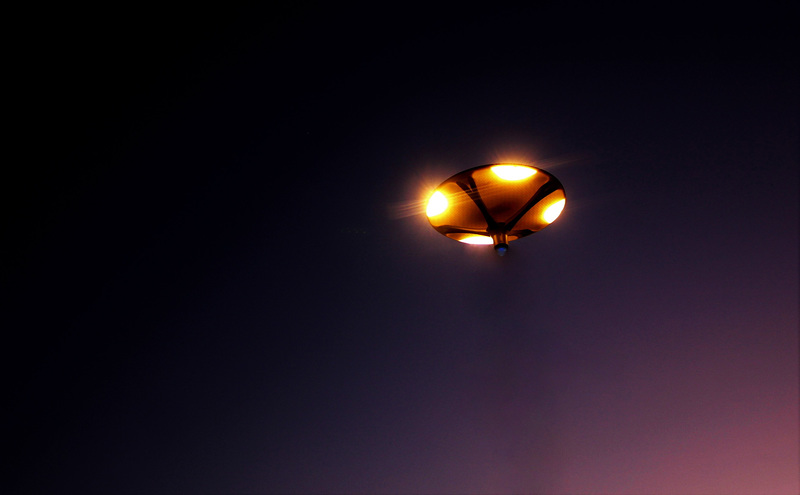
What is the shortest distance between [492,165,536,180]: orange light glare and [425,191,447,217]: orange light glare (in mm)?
175

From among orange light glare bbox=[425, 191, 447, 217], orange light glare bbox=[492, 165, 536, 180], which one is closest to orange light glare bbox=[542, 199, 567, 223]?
orange light glare bbox=[492, 165, 536, 180]

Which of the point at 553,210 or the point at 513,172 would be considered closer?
the point at 513,172

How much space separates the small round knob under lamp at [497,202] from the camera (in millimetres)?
1456

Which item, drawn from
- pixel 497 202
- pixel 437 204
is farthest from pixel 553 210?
pixel 437 204

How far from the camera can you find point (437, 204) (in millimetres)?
1545

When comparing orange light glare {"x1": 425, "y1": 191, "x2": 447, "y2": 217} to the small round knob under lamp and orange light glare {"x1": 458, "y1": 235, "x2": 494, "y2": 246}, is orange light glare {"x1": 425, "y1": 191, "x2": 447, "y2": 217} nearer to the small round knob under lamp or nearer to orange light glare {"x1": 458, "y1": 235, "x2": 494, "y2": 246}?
the small round knob under lamp

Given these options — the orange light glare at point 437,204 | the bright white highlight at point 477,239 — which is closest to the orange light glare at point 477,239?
the bright white highlight at point 477,239

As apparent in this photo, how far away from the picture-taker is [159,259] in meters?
2.03

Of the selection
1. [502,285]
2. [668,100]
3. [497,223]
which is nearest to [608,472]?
[502,285]

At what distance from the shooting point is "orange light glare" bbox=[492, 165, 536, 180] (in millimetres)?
1439

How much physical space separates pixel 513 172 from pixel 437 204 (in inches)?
9.3

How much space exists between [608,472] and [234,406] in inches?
63.5

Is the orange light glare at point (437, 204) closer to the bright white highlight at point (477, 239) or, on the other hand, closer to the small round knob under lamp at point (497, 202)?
the small round knob under lamp at point (497, 202)

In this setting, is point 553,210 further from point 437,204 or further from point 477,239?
point 437,204
